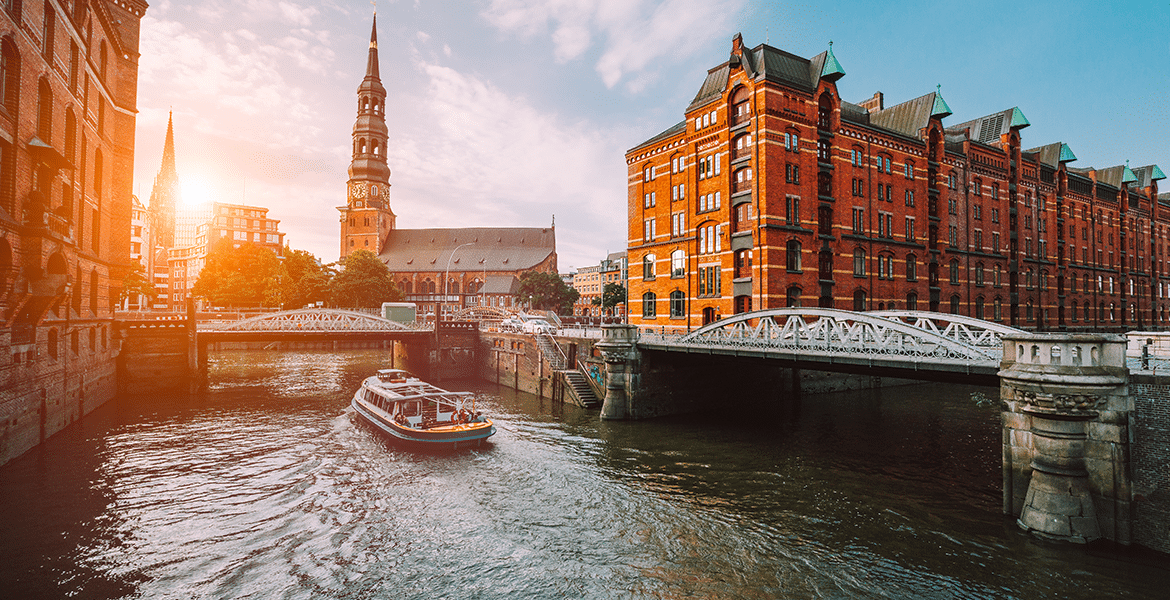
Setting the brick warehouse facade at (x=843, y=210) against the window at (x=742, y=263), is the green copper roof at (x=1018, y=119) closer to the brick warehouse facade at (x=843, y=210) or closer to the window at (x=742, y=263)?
the brick warehouse facade at (x=843, y=210)

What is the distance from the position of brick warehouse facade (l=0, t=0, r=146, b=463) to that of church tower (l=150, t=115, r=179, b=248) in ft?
280

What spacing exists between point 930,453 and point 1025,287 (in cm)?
3737

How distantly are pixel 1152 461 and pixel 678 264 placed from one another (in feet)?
91.8

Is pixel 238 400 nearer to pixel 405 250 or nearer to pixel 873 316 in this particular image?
pixel 873 316

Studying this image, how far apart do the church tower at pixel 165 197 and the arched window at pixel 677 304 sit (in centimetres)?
10476

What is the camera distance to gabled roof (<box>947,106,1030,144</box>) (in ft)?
150

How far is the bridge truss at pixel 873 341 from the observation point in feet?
53.0

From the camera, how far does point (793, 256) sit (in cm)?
3416

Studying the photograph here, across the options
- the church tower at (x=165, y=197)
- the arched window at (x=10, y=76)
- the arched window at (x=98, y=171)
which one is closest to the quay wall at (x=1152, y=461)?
the arched window at (x=10, y=76)

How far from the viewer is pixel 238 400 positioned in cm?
3294

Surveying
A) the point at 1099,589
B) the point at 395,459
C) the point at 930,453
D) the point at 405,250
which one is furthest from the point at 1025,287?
the point at 405,250

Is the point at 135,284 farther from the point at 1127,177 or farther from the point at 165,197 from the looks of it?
the point at 1127,177

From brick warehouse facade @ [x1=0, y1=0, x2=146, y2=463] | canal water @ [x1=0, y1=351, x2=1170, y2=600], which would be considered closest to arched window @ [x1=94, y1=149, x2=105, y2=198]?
brick warehouse facade @ [x1=0, y1=0, x2=146, y2=463]

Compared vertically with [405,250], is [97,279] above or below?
below
